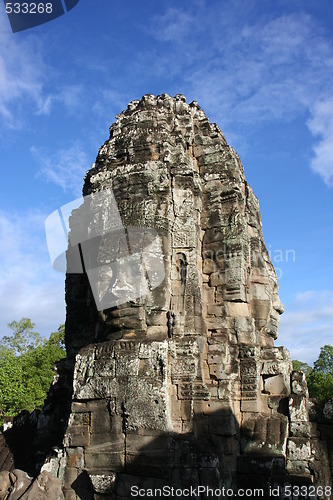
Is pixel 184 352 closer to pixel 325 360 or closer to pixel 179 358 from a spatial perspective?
pixel 179 358

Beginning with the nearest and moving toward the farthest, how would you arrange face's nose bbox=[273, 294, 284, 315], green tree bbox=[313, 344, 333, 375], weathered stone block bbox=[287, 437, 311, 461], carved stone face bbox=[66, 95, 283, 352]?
weathered stone block bbox=[287, 437, 311, 461] → carved stone face bbox=[66, 95, 283, 352] → face's nose bbox=[273, 294, 284, 315] → green tree bbox=[313, 344, 333, 375]

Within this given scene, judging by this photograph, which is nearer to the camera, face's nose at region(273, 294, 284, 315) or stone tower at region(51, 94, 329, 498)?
stone tower at region(51, 94, 329, 498)

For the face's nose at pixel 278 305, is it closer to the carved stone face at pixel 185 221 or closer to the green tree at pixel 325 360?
the carved stone face at pixel 185 221

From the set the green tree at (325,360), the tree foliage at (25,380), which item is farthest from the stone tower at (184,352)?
the green tree at (325,360)

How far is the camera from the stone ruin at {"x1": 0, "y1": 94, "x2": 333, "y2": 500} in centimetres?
648

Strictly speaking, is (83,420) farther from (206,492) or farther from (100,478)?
(206,492)

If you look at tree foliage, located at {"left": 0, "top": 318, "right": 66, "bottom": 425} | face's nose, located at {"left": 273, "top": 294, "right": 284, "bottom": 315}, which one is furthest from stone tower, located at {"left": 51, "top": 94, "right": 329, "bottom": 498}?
tree foliage, located at {"left": 0, "top": 318, "right": 66, "bottom": 425}

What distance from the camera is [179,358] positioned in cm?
715

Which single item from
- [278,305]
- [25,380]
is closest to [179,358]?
[278,305]

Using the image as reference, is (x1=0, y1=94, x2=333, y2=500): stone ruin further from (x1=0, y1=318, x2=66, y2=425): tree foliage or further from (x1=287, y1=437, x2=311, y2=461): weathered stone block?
(x1=0, y1=318, x2=66, y2=425): tree foliage

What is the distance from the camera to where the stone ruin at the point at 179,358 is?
21.2 ft

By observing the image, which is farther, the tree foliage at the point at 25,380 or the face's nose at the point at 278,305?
the tree foliage at the point at 25,380

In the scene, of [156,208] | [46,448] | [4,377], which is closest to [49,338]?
[4,377]

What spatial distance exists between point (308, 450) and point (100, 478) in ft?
10.4
